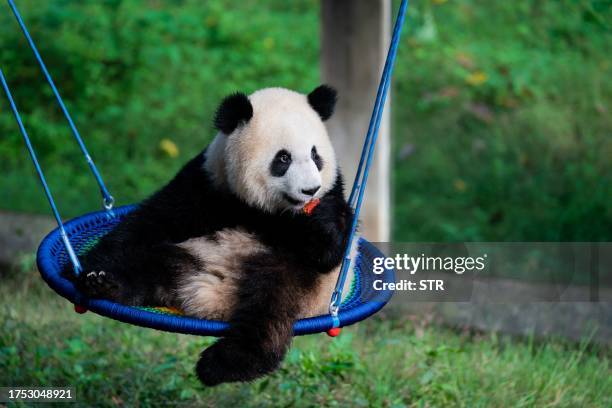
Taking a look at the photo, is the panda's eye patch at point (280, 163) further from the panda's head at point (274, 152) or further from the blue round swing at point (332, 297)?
the blue round swing at point (332, 297)

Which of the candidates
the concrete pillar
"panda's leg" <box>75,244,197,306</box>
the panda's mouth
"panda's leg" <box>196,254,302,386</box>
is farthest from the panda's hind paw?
the concrete pillar

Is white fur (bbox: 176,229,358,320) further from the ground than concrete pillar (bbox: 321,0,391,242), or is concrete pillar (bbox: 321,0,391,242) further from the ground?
concrete pillar (bbox: 321,0,391,242)

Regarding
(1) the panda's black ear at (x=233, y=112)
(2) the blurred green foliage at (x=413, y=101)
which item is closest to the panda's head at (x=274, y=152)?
(1) the panda's black ear at (x=233, y=112)

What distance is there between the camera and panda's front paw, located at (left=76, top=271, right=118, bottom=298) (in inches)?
97.7

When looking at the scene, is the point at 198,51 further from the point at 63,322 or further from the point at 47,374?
the point at 47,374

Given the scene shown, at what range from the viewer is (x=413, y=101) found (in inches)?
261

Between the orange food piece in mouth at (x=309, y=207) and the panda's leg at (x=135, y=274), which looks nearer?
the panda's leg at (x=135, y=274)

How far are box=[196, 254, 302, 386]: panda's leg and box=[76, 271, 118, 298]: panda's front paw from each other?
13.9 inches

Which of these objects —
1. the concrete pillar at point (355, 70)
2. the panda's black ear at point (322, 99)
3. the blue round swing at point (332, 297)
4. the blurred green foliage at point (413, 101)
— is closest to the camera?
the blue round swing at point (332, 297)

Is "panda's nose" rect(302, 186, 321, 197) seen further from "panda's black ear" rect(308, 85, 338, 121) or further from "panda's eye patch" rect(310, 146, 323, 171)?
"panda's black ear" rect(308, 85, 338, 121)

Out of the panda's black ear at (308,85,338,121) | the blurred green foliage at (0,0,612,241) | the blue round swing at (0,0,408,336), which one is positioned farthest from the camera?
the blurred green foliage at (0,0,612,241)

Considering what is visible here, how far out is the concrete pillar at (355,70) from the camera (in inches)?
166

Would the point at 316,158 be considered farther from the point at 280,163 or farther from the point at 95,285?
the point at 95,285

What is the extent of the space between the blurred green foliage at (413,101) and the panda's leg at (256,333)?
3.11 metres
